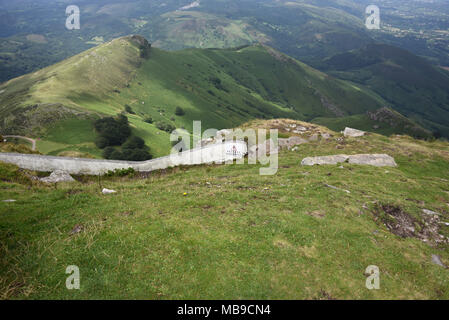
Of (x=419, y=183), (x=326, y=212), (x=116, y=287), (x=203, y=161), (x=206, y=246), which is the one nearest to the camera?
(x=116, y=287)

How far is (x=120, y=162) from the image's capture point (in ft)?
110

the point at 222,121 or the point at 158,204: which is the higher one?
the point at 158,204

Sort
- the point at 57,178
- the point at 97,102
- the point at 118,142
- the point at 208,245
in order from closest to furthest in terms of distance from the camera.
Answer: the point at 208,245
the point at 57,178
the point at 118,142
the point at 97,102

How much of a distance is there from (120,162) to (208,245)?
23713 millimetres

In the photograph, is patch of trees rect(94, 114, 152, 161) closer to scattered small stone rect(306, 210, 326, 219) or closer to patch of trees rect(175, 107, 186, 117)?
scattered small stone rect(306, 210, 326, 219)

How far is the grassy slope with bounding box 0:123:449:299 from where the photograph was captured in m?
12.1

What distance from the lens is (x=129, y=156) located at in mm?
78438

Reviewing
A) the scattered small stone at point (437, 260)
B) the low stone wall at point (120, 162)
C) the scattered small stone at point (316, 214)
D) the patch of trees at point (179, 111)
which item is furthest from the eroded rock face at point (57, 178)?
the patch of trees at point (179, 111)

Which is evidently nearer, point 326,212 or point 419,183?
point 326,212

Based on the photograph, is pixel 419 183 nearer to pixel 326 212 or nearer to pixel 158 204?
pixel 326 212

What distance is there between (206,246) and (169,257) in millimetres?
2174

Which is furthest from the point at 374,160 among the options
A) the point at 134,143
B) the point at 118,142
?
the point at 118,142

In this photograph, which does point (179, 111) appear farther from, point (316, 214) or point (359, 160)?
point (316, 214)
